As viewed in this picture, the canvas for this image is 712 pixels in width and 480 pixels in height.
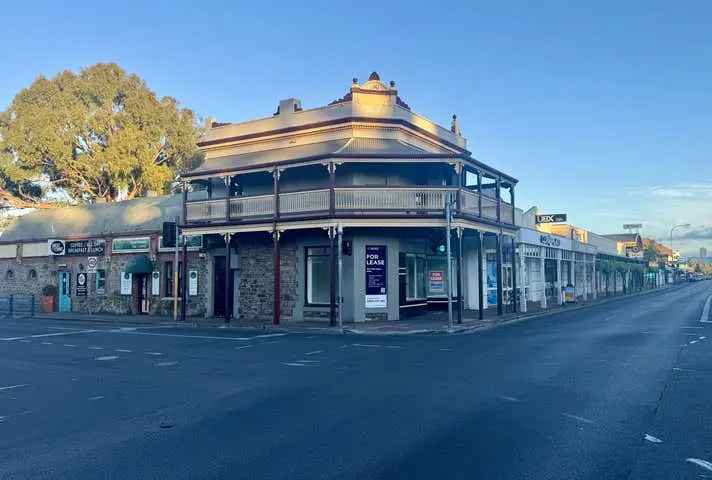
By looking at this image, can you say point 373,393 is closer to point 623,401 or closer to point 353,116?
point 623,401

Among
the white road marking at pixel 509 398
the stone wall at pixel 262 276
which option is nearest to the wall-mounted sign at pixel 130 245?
the stone wall at pixel 262 276

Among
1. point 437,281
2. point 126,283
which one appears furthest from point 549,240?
point 126,283

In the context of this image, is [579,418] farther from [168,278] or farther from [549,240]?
[549,240]

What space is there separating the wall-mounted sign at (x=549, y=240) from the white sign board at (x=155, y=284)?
20024 mm

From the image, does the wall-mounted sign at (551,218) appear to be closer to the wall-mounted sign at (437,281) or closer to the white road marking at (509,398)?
the wall-mounted sign at (437,281)

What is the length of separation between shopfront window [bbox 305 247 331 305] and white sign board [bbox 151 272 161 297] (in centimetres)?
913

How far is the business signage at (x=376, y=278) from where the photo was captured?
23281 mm

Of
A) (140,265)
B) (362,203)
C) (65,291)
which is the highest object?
(362,203)

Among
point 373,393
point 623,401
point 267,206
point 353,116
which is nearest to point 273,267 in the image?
point 267,206

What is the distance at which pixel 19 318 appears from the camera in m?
30.4

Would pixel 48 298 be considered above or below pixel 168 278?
below

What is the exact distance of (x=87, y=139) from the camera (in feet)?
146

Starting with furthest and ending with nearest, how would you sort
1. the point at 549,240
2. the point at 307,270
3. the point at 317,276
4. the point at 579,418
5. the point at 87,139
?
the point at 87,139 → the point at 549,240 → the point at 307,270 → the point at 317,276 → the point at 579,418

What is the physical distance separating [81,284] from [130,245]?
356 cm
